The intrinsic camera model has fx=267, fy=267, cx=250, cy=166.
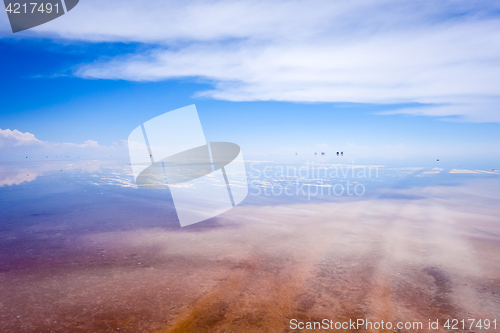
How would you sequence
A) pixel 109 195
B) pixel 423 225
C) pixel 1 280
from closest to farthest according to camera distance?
pixel 1 280 → pixel 423 225 → pixel 109 195


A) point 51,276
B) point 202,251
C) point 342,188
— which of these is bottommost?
point 342,188

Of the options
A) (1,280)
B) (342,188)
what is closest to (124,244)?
(1,280)

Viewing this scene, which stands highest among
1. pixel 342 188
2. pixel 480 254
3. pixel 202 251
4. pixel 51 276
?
pixel 51 276

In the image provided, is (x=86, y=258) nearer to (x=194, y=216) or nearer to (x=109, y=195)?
(x=194, y=216)

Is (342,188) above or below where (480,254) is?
below

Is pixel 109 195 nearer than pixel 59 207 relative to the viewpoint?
No

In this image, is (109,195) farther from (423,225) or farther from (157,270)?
(423,225)

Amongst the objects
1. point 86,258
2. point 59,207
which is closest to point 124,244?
point 86,258

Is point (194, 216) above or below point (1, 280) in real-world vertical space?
below

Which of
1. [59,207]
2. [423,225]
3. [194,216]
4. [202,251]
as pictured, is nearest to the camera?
[202,251]
